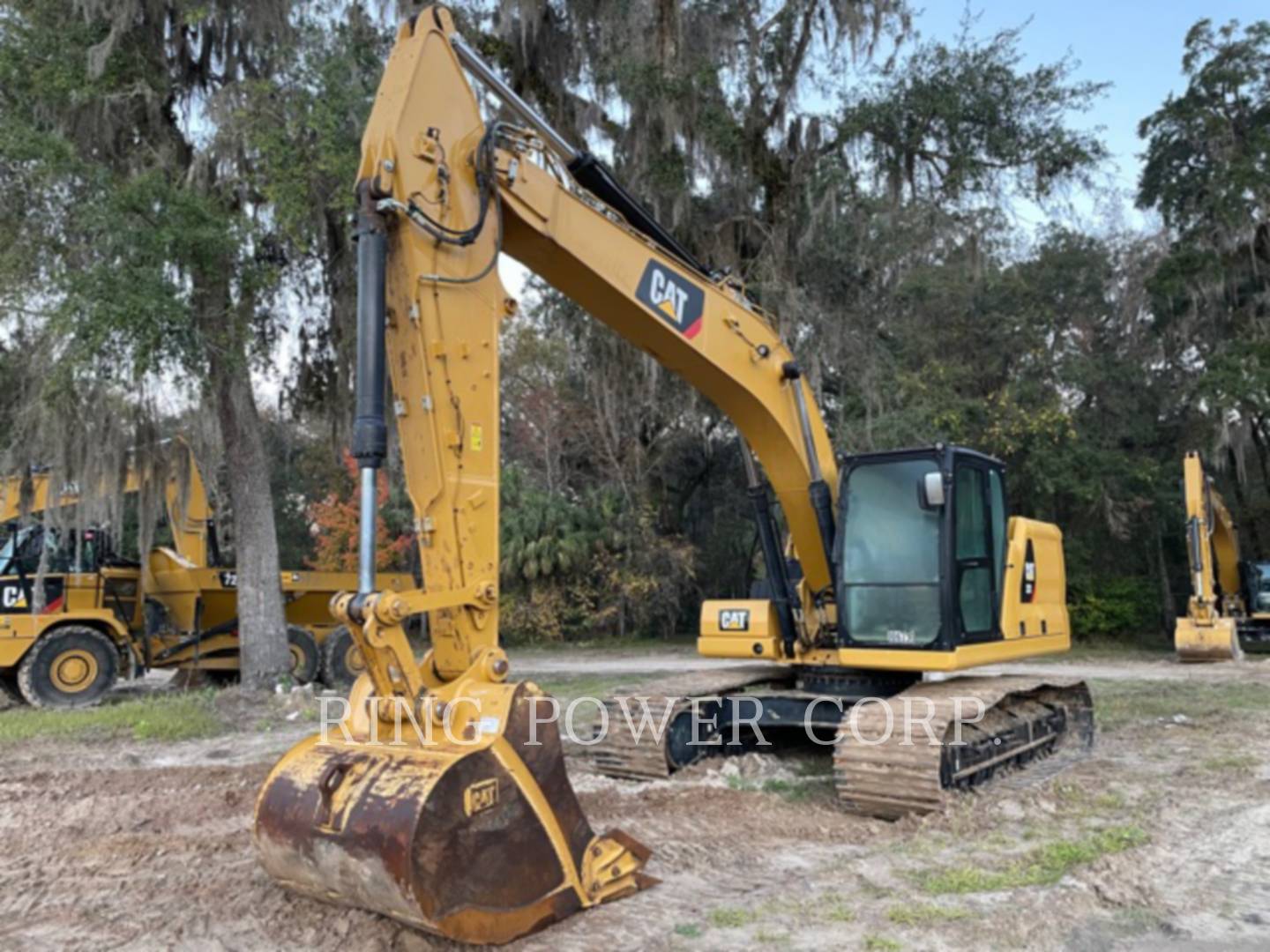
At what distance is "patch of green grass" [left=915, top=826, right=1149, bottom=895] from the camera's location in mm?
4555

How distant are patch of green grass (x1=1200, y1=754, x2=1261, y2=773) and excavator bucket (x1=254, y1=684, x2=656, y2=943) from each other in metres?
4.93

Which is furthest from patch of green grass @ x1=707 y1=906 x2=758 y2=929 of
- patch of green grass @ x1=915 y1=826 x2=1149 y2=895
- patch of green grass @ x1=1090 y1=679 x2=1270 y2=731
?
patch of green grass @ x1=1090 y1=679 x2=1270 y2=731

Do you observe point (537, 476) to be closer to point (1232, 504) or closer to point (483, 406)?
point (1232, 504)

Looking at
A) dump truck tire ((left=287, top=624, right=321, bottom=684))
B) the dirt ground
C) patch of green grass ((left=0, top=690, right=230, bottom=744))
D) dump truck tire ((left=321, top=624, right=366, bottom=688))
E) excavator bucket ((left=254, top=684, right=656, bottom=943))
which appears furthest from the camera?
dump truck tire ((left=321, top=624, right=366, bottom=688))

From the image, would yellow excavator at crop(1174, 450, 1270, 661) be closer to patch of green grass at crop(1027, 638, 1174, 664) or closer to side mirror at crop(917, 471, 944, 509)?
patch of green grass at crop(1027, 638, 1174, 664)

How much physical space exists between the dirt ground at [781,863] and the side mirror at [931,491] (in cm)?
168

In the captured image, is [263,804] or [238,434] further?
[238,434]

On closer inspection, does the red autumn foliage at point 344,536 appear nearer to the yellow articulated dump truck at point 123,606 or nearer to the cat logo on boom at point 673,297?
the yellow articulated dump truck at point 123,606

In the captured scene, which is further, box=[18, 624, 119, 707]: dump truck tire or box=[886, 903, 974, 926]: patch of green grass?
box=[18, 624, 119, 707]: dump truck tire

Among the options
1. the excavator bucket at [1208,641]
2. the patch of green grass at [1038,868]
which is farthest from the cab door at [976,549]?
the excavator bucket at [1208,641]

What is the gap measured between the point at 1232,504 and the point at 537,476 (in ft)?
48.1

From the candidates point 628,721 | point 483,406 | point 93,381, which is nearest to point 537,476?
point 93,381

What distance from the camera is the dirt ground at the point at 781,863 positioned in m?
4.01

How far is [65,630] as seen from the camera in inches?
464
